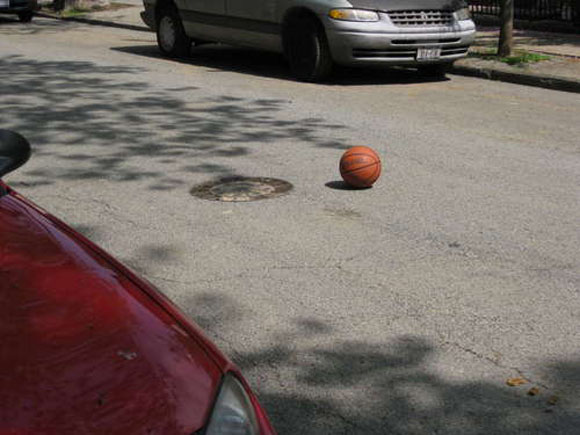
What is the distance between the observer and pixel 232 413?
7.89 feet

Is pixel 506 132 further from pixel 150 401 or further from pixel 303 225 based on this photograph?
pixel 150 401

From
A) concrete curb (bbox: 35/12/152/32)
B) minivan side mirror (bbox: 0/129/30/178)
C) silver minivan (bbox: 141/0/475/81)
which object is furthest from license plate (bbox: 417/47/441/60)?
minivan side mirror (bbox: 0/129/30/178)

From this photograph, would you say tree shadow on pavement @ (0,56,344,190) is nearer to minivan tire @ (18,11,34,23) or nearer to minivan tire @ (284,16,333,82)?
minivan tire @ (284,16,333,82)

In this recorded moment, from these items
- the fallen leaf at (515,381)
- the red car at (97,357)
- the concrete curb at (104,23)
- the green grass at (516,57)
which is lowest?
the fallen leaf at (515,381)

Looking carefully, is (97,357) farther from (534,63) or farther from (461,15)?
(534,63)

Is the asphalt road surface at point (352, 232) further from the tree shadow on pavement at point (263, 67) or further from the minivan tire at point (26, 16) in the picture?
the minivan tire at point (26, 16)

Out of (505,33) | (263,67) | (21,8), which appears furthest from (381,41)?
(21,8)

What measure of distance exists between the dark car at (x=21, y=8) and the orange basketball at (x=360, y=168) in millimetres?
18144

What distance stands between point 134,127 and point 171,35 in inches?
245

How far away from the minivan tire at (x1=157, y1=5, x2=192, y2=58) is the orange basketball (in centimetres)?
869

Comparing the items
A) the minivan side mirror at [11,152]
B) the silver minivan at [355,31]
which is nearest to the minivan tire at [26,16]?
the silver minivan at [355,31]

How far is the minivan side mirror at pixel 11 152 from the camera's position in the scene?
10.3 feet

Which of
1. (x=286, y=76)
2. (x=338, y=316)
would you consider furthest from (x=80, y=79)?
(x=338, y=316)

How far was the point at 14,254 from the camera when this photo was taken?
290cm
